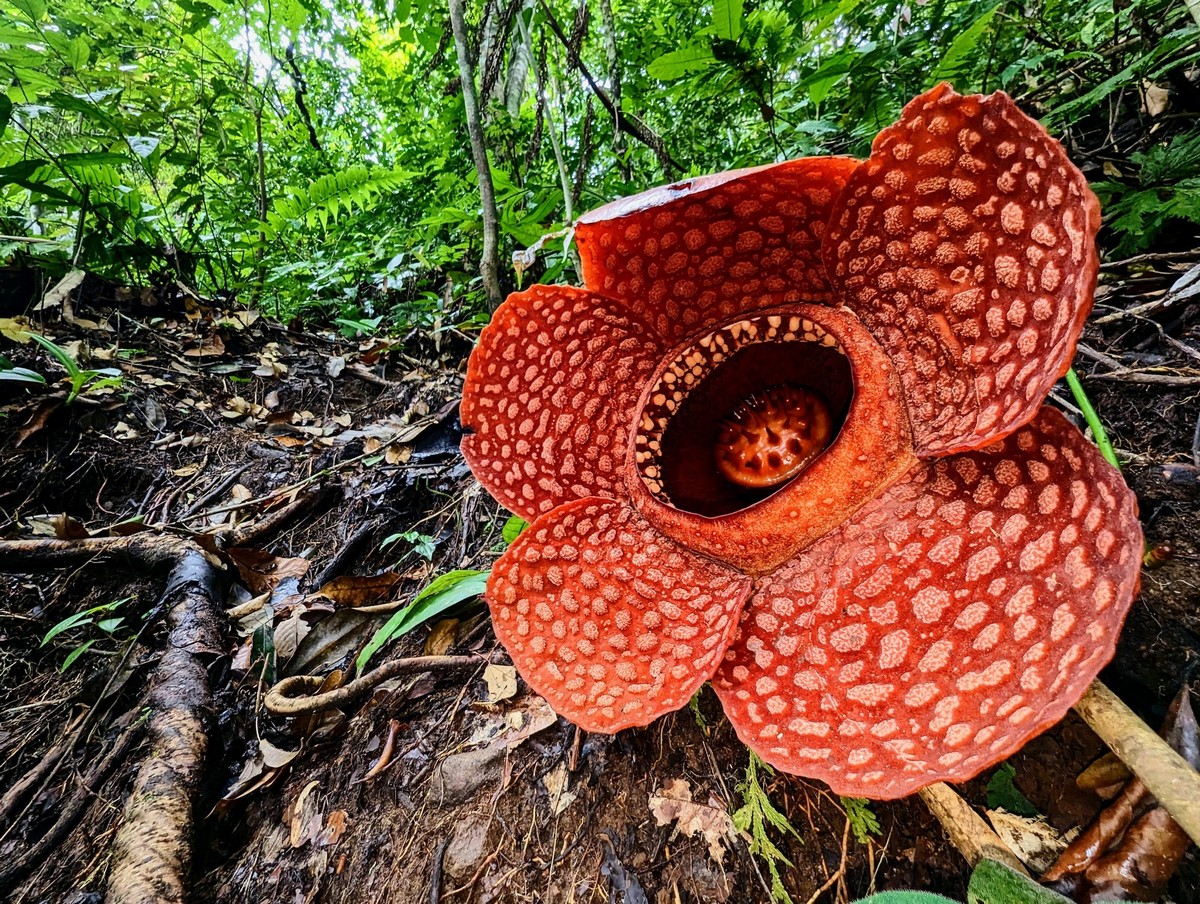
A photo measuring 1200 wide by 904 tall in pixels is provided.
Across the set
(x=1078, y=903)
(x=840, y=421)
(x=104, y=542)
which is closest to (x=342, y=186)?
(x=104, y=542)

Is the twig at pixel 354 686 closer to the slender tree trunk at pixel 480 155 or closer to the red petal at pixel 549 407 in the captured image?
the red petal at pixel 549 407

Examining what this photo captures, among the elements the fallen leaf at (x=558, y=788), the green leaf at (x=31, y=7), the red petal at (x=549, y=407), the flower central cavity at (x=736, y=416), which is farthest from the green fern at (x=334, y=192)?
the fallen leaf at (x=558, y=788)

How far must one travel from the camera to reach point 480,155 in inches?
112

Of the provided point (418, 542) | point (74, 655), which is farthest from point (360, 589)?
point (74, 655)

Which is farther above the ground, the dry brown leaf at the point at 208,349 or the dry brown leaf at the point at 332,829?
the dry brown leaf at the point at 208,349

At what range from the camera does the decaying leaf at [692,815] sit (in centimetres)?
127

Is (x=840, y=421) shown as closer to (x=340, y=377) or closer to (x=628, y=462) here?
(x=628, y=462)

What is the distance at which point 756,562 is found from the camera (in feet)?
4.27

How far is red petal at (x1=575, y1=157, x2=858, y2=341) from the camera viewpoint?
1.20 m

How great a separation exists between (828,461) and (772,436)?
→ 338mm

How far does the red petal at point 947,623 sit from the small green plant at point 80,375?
3.74 metres

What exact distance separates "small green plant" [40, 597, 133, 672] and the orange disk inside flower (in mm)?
2384

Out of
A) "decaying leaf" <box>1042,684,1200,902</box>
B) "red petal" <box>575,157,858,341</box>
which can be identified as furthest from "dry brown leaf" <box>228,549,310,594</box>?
"decaying leaf" <box>1042,684,1200,902</box>

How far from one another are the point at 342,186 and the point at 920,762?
226 inches
